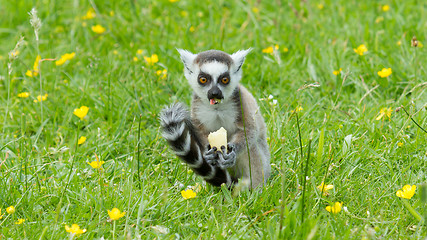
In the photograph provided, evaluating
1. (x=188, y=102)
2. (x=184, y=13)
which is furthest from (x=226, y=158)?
(x=184, y=13)

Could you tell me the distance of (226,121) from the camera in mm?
3791

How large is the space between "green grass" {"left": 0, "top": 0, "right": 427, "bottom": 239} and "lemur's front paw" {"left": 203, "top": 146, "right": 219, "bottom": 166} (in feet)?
0.67

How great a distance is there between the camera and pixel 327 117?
431 centimetres

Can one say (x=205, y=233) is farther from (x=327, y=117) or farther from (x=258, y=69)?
(x=258, y=69)

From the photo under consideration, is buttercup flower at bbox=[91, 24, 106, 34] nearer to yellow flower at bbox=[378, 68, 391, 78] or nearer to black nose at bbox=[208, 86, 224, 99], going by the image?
black nose at bbox=[208, 86, 224, 99]

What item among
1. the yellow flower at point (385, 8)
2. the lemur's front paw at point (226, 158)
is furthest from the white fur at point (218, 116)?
the yellow flower at point (385, 8)

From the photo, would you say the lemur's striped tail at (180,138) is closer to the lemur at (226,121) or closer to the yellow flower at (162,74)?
the lemur at (226,121)

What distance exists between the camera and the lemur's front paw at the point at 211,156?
3.43m

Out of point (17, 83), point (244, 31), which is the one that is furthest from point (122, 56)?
point (244, 31)

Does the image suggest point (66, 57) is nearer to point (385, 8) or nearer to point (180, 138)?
point (180, 138)

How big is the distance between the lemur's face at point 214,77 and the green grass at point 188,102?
1.31ft

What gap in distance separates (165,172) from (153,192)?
0.45m

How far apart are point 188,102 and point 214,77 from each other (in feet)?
3.98

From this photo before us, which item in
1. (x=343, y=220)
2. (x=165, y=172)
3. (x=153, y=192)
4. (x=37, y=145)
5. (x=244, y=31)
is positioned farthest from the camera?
(x=244, y=31)
